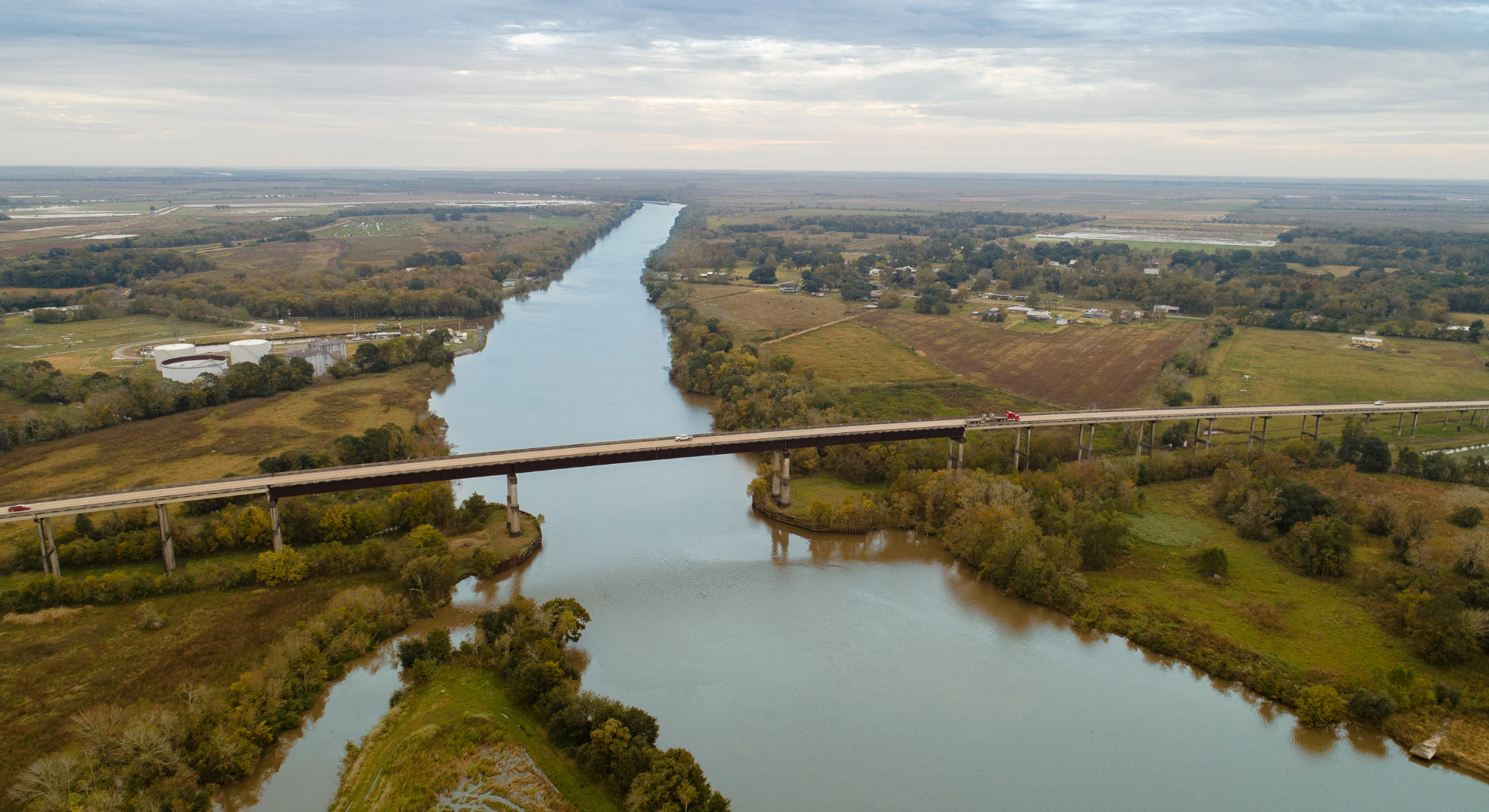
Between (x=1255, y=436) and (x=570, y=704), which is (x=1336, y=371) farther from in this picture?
(x=570, y=704)

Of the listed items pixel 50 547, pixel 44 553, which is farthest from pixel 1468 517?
pixel 44 553

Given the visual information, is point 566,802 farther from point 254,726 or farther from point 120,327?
point 120,327

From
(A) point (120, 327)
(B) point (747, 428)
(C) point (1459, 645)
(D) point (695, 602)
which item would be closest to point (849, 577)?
(D) point (695, 602)

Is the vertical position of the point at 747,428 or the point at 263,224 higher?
the point at 263,224

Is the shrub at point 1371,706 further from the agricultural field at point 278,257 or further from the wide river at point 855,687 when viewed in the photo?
the agricultural field at point 278,257

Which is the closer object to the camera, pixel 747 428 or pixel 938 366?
pixel 747 428

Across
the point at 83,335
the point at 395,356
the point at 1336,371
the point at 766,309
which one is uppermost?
the point at 766,309
